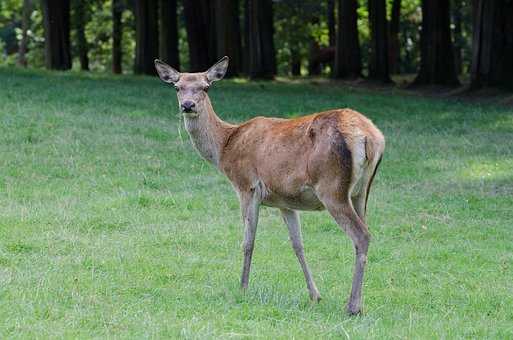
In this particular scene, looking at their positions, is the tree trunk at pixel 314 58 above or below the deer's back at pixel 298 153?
below

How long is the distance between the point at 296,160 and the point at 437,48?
Result: 21.0 meters

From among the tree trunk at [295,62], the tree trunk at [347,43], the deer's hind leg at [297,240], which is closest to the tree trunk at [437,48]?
the tree trunk at [347,43]

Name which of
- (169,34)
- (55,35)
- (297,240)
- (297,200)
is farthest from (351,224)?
(55,35)

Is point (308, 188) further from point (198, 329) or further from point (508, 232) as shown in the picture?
point (508, 232)

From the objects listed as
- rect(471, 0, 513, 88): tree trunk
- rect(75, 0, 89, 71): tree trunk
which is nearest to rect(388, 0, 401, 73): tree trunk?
rect(75, 0, 89, 71): tree trunk

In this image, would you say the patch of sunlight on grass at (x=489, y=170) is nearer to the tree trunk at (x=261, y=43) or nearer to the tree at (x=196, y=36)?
the tree trunk at (x=261, y=43)

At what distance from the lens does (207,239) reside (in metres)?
10.3

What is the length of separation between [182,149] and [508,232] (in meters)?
6.29

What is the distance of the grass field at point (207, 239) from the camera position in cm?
705

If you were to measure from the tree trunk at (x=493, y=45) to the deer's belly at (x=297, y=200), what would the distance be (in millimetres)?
16932

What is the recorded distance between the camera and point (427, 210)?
40.2ft

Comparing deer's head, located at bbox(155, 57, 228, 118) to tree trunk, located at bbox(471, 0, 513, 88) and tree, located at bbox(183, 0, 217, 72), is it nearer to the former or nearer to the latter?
tree trunk, located at bbox(471, 0, 513, 88)

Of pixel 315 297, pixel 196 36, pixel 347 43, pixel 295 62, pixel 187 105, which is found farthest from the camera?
pixel 295 62

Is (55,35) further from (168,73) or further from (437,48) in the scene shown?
(168,73)
